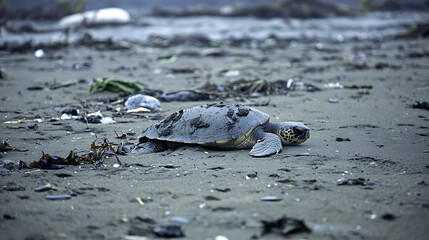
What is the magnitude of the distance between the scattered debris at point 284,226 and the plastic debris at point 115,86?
515 centimetres

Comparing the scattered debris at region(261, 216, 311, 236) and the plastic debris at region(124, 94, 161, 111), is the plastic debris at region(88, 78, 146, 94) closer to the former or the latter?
the plastic debris at region(124, 94, 161, 111)

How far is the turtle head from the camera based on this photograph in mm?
4438

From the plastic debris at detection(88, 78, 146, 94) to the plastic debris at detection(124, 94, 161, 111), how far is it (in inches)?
39.8

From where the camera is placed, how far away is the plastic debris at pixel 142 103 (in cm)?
627

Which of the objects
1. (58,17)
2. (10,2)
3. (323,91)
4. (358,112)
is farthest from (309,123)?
(10,2)

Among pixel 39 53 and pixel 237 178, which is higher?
pixel 39 53

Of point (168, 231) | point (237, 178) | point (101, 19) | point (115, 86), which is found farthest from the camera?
point (101, 19)

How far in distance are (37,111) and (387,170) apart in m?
4.74

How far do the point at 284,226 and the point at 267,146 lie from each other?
5.54 ft

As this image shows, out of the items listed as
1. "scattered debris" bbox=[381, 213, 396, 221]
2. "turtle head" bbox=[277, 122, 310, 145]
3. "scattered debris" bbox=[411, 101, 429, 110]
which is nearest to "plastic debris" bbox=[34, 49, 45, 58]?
"turtle head" bbox=[277, 122, 310, 145]

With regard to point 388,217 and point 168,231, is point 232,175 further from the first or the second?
point 388,217

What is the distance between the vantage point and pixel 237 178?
3.52 meters

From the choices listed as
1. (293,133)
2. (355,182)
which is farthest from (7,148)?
(355,182)

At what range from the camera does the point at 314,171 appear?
363 cm
